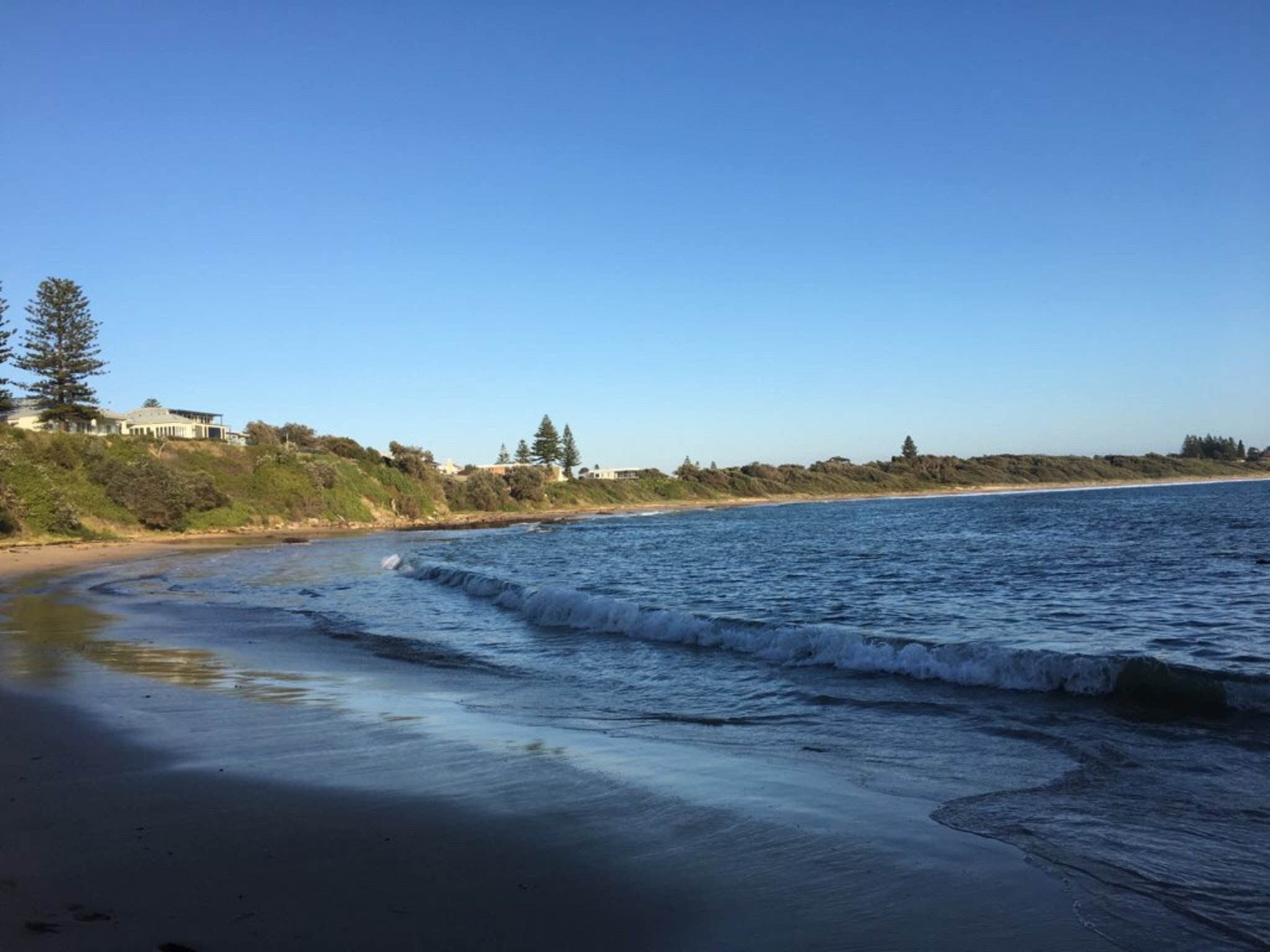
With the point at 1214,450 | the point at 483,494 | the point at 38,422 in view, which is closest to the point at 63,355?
the point at 38,422

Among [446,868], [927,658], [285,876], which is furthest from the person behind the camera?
[927,658]

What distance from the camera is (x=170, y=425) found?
86250 mm

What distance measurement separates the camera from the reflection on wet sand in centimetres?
1038

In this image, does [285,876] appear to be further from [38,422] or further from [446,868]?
[38,422]

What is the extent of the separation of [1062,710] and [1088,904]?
5.39 meters

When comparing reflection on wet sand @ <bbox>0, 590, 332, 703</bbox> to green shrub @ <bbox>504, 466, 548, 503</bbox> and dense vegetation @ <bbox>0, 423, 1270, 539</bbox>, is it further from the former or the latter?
green shrub @ <bbox>504, 466, 548, 503</bbox>

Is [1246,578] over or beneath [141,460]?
beneath

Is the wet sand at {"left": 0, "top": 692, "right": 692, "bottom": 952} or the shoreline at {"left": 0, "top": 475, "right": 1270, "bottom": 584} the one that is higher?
the wet sand at {"left": 0, "top": 692, "right": 692, "bottom": 952}

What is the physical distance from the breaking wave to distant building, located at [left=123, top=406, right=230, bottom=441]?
256 feet

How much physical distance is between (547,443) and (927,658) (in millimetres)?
132167

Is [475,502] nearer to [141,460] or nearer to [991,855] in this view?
[141,460]

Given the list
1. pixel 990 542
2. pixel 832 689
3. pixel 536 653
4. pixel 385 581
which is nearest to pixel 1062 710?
pixel 832 689

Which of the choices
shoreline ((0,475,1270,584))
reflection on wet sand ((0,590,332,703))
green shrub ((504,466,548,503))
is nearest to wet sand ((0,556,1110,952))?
reflection on wet sand ((0,590,332,703))

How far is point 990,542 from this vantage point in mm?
36062
